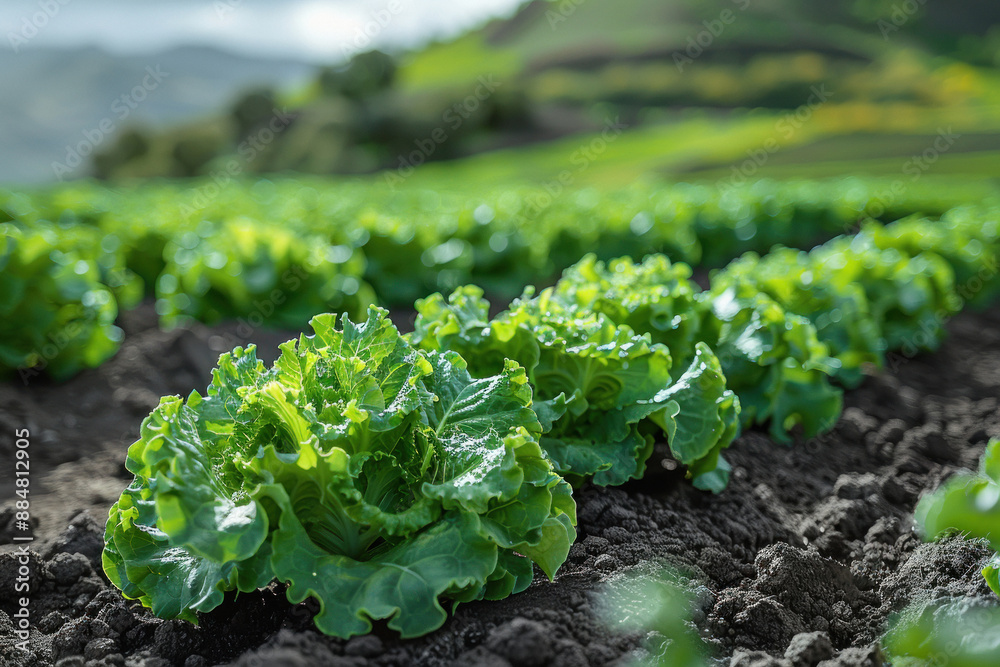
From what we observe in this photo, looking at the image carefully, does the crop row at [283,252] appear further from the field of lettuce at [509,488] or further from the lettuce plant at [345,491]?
the lettuce plant at [345,491]

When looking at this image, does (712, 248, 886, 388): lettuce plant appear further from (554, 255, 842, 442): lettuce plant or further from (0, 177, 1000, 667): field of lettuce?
(554, 255, 842, 442): lettuce plant

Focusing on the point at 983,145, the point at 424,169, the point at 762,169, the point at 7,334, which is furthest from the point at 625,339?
the point at 424,169

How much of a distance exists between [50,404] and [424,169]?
3503 centimetres

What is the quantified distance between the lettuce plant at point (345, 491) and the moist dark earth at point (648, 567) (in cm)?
14

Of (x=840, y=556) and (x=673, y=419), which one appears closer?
(x=673, y=419)

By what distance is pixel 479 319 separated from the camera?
135 inches

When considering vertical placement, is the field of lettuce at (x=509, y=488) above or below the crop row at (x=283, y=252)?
above

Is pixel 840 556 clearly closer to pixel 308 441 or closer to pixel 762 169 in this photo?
pixel 308 441

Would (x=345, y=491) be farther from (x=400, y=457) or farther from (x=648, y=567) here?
(x=648, y=567)

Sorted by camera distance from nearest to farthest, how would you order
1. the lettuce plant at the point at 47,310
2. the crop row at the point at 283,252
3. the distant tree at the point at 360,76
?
the lettuce plant at the point at 47,310, the crop row at the point at 283,252, the distant tree at the point at 360,76

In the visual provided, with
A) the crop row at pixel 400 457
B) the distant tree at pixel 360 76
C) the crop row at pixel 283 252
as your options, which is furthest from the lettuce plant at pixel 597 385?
the distant tree at pixel 360 76

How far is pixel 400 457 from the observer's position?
2623 mm

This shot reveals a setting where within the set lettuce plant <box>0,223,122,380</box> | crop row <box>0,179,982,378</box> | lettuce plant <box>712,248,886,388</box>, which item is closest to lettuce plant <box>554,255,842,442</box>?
lettuce plant <box>712,248,886,388</box>

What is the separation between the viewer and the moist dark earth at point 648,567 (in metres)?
2.37
